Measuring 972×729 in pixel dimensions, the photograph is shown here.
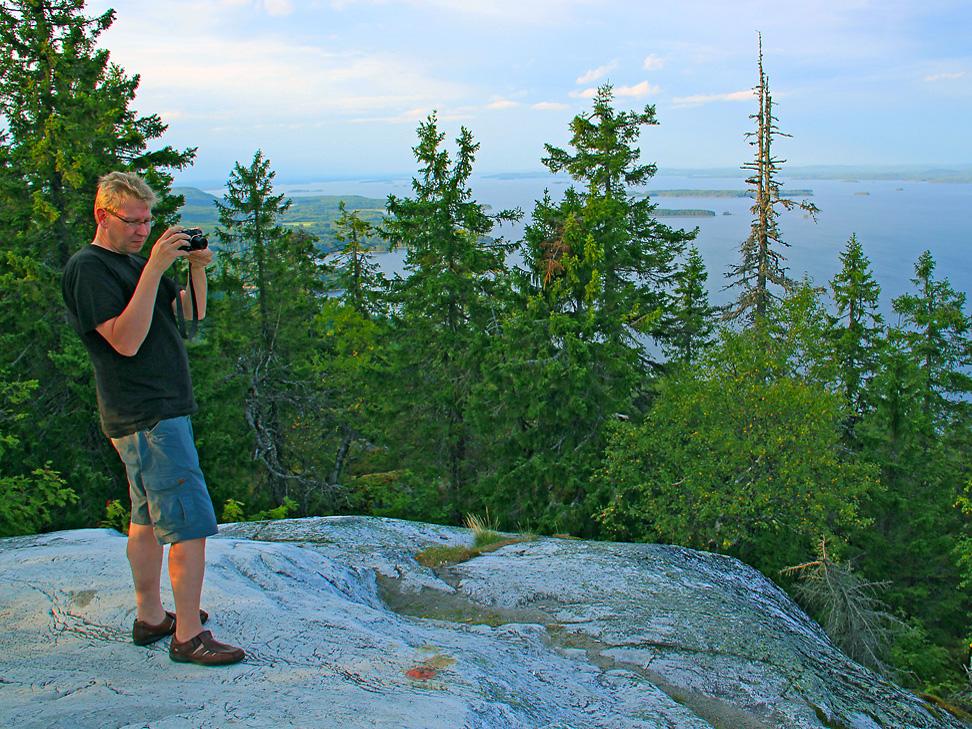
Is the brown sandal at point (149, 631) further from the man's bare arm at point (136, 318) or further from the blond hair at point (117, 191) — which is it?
the blond hair at point (117, 191)

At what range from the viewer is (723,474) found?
45.5 feet

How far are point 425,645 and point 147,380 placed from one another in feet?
8.04

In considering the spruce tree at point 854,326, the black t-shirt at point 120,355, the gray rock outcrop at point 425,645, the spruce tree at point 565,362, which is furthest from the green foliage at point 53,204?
the spruce tree at point 854,326

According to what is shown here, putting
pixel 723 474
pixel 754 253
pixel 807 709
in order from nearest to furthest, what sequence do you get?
pixel 807 709
pixel 723 474
pixel 754 253

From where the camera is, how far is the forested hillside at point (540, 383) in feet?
42.6

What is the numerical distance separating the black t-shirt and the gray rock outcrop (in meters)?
1.39

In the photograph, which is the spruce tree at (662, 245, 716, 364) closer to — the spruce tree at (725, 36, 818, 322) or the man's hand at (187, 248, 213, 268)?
the spruce tree at (725, 36, 818, 322)

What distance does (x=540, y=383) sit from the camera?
656 inches

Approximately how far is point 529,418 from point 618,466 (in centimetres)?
324

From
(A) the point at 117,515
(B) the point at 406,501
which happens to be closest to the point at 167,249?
(A) the point at 117,515

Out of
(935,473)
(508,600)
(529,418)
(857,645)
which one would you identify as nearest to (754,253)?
(935,473)

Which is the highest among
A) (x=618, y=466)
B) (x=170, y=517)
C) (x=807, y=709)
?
(x=170, y=517)

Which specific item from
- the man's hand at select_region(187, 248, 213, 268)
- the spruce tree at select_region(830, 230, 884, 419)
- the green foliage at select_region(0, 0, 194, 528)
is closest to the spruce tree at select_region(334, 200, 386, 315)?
the green foliage at select_region(0, 0, 194, 528)

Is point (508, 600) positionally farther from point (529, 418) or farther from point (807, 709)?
point (529, 418)
